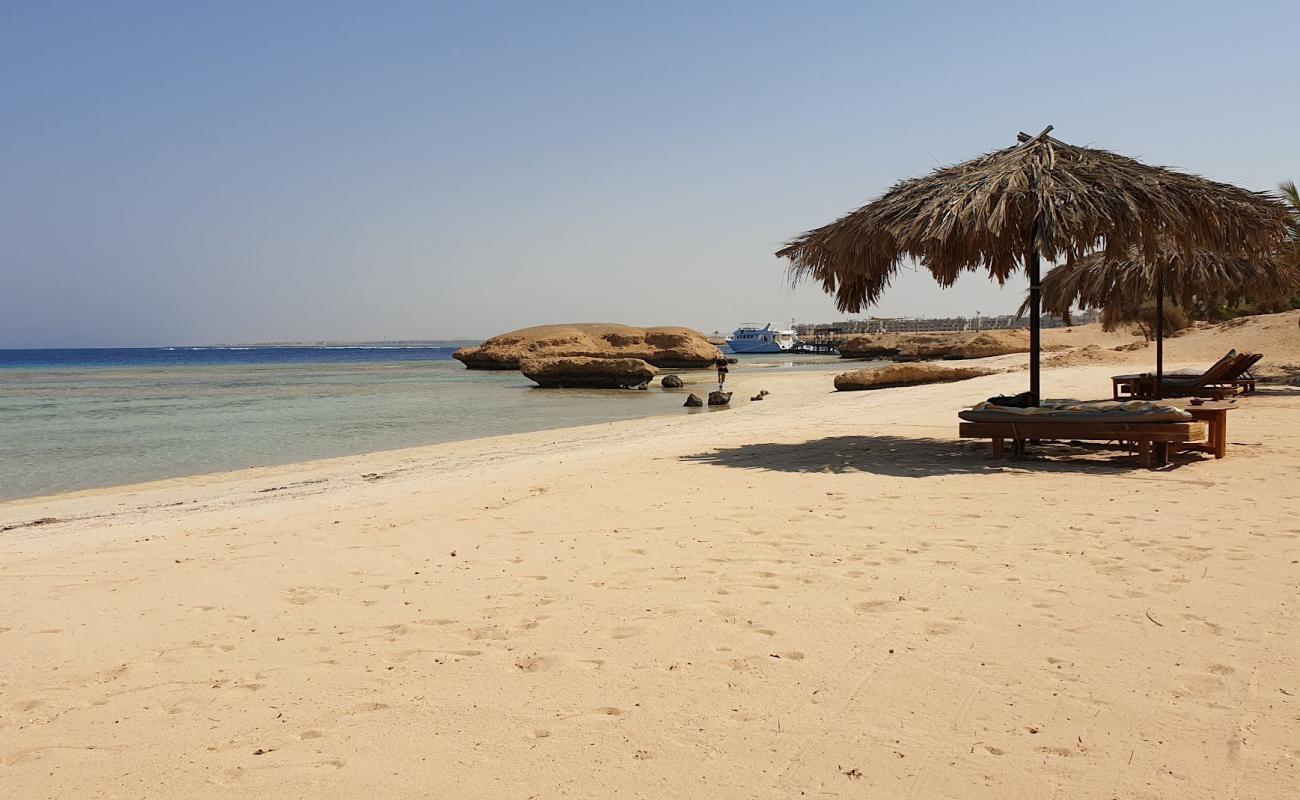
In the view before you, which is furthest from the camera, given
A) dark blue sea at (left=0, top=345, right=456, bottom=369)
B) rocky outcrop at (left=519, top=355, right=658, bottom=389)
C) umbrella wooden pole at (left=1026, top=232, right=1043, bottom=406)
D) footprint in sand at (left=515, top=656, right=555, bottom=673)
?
dark blue sea at (left=0, top=345, right=456, bottom=369)

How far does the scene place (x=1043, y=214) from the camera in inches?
316

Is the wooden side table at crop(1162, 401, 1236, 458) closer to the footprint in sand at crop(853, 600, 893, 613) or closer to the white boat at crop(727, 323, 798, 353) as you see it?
the footprint in sand at crop(853, 600, 893, 613)

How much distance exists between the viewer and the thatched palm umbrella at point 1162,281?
1421cm

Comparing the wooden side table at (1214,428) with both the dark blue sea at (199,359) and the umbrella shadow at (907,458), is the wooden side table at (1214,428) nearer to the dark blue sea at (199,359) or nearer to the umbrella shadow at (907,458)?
the umbrella shadow at (907,458)

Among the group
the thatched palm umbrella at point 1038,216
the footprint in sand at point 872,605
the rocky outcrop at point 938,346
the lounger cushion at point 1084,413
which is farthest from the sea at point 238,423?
the rocky outcrop at point 938,346

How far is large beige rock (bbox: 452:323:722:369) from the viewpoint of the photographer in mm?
45156

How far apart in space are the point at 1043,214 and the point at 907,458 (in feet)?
9.17

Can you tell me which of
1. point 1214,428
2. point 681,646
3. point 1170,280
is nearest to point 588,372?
point 1170,280

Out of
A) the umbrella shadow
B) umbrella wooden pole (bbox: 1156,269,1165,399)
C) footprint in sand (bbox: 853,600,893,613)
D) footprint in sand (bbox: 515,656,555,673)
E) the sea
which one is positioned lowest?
the sea

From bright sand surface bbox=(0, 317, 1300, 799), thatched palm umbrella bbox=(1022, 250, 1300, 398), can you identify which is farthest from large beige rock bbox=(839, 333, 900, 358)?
bright sand surface bbox=(0, 317, 1300, 799)

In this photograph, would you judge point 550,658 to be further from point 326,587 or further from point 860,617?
point 326,587

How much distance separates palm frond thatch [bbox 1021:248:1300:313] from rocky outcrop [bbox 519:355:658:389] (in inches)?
658

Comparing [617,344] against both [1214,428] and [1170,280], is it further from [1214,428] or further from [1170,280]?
[1214,428]

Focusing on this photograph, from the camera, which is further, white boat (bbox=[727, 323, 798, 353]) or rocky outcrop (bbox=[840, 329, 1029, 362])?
white boat (bbox=[727, 323, 798, 353])
